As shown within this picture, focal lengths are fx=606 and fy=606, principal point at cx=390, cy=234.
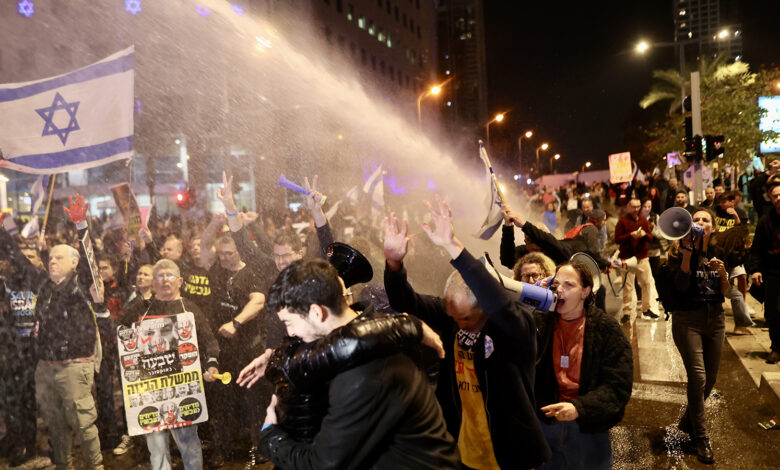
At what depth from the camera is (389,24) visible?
64.9 m

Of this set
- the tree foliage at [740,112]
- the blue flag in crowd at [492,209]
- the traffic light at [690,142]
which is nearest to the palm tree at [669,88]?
the tree foliage at [740,112]

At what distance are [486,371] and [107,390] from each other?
4.53m

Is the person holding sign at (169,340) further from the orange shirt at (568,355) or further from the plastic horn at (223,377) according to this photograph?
the orange shirt at (568,355)

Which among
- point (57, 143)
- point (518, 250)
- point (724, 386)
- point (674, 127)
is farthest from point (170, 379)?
point (674, 127)

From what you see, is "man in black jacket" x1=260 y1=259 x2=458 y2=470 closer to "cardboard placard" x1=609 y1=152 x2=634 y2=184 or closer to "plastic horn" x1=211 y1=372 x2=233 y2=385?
"plastic horn" x1=211 y1=372 x2=233 y2=385

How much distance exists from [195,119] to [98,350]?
4585 cm

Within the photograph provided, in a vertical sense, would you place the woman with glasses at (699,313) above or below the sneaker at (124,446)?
above

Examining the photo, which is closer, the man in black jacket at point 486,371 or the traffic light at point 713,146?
the man in black jacket at point 486,371

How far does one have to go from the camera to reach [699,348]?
15.6ft

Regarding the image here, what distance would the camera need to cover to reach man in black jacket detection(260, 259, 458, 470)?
198 centimetres

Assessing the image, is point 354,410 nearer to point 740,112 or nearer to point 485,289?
point 485,289

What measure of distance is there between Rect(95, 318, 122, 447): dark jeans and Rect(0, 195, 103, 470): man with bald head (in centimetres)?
88

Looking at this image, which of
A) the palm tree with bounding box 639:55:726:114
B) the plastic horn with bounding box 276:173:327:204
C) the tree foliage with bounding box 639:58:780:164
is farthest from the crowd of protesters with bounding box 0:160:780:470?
the palm tree with bounding box 639:55:726:114

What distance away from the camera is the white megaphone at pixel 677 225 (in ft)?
14.7
